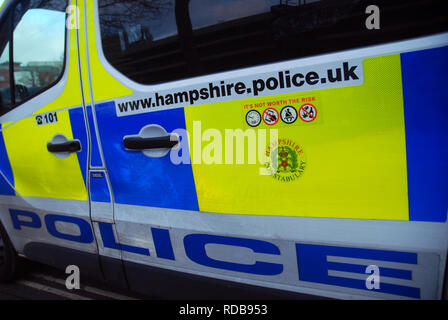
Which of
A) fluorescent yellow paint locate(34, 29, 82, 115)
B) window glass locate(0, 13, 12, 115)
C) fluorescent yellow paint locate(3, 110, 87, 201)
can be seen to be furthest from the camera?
window glass locate(0, 13, 12, 115)

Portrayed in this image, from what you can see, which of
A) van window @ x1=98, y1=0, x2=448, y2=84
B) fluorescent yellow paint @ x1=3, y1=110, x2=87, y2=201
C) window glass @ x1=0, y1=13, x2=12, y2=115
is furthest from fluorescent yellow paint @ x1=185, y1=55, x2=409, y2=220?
window glass @ x1=0, y1=13, x2=12, y2=115

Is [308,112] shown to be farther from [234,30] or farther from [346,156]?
[234,30]

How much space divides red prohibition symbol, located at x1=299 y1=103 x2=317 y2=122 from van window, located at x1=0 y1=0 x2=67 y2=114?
4.04 ft

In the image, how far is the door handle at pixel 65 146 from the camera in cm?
163

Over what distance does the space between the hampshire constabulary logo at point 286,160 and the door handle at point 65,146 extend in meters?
1.00

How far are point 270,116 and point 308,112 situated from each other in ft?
0.44

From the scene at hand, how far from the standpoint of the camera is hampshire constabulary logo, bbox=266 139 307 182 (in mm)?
1140

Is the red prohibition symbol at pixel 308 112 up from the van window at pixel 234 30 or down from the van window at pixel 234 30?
down

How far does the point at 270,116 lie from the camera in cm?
116

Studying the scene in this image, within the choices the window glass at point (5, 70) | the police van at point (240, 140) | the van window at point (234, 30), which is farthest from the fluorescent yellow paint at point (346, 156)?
the window glass at point (5, 70)

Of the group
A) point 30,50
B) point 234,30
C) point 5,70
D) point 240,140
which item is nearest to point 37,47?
point 30,50

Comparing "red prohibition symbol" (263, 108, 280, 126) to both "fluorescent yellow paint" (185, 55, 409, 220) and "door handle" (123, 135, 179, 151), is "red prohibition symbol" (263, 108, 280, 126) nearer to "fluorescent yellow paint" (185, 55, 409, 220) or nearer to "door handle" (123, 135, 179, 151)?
"fluorescent yellow paint" (185, 55, 409, 220)

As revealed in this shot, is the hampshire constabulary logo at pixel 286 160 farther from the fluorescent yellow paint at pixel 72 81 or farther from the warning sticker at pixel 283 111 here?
the fluorescent yellow paint at pixel 72 81

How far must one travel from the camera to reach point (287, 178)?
1175mm
